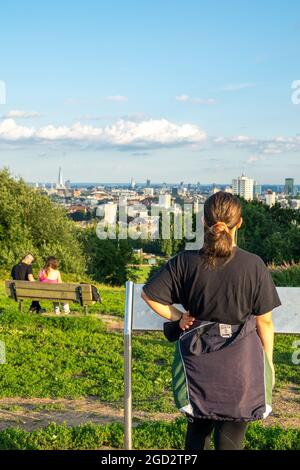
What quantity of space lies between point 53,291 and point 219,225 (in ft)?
25.3

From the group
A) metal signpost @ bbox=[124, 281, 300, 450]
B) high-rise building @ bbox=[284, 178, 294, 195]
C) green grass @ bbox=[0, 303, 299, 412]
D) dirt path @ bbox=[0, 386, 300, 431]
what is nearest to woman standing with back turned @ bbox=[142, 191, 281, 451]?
metal signpost @ bbox=[124, 281, 300, 450]

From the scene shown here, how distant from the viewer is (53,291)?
10422mm

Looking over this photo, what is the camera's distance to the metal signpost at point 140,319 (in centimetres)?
Result: 398

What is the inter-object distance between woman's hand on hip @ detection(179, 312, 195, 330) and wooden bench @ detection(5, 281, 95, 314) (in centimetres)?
714

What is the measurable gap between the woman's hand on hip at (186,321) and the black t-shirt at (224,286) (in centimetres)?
3

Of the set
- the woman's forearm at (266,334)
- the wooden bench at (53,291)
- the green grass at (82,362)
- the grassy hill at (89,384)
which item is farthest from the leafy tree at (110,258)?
the woman's forearm at (266,334)

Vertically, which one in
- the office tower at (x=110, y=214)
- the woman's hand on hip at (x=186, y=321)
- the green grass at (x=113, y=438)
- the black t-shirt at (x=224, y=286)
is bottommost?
the office tower at (x=110, y=214)

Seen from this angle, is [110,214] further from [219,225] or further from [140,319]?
[219,225]

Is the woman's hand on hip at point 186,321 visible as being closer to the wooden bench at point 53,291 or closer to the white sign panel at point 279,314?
the white sign panel at point 279,314

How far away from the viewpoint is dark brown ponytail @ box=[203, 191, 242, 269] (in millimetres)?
3008

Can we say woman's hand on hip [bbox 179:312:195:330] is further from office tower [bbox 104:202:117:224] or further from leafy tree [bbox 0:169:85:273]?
office tower [bbox 104:202:117:224]

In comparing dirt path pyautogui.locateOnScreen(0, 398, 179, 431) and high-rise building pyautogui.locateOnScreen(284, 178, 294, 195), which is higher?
high-rise building pyautogui.locateOnScreen(284, 178, 294, 195)
